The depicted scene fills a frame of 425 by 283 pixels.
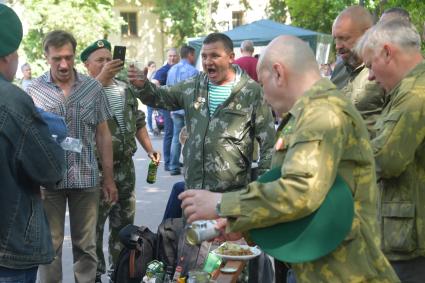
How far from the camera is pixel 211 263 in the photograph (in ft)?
13.9

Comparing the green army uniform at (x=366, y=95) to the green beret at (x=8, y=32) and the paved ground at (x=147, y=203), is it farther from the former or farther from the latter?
the paved ground at (x=147, y=203)

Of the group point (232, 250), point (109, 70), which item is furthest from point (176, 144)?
point (232, 250)

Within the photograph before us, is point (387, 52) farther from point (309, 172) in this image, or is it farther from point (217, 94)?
point (217, 94)

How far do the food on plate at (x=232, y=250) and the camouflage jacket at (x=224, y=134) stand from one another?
0.52 meters

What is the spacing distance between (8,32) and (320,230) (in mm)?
1668

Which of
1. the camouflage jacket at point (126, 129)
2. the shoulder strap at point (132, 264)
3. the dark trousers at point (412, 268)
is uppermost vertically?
the camouflage jacket at point (126, 129)

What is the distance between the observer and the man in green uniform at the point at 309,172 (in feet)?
7.54

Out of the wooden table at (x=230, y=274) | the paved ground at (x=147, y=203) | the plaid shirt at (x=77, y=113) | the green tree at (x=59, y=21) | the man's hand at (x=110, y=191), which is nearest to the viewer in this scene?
the wooden table at (x=230, y=274)

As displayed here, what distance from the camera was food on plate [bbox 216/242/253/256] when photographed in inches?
169

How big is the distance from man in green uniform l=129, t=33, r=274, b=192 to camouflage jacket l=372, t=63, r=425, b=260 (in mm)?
1568

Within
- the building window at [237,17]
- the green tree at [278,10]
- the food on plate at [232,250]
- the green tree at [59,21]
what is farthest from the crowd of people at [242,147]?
the building window at [237,17]

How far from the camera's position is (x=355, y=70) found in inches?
182

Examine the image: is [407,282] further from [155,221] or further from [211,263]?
[155,221]

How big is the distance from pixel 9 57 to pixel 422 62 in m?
2.02
